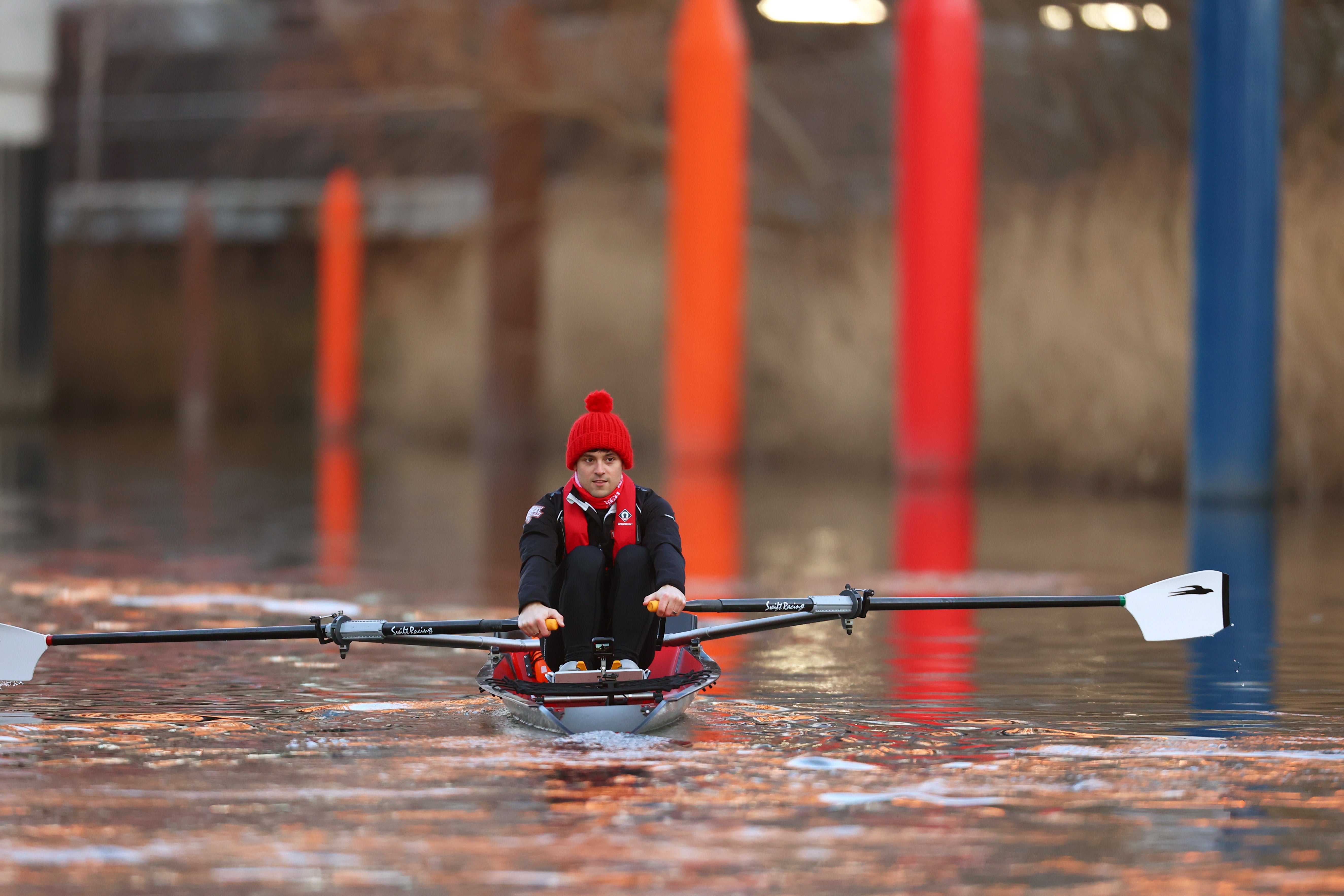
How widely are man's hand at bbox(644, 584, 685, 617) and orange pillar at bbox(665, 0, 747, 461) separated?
47.5 ft

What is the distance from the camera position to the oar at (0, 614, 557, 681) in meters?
6.07

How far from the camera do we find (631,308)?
24.0 metres

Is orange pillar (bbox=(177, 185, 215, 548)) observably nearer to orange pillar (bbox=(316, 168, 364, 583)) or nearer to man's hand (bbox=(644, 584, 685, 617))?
orange pillar (bbox=(316, 168, 364, 583))

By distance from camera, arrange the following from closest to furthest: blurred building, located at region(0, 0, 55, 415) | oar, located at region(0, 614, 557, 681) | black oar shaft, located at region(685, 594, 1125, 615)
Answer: oar, located at region(0, 614, 557, 681) < black oar shaft, located at region(685, 594, 1125, 615) < blurred building, located at region(0, 0, 55, 415)

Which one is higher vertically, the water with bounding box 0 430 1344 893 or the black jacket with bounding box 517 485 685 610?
the black jacket with bounding box 517 485 685 610

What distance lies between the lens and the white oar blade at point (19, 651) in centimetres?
634

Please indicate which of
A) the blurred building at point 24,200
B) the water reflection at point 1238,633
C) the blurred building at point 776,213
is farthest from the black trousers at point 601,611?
the blurred building at point 24,200

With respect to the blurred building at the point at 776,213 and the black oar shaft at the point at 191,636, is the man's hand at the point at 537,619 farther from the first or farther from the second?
the blurred building at the point at 776,213

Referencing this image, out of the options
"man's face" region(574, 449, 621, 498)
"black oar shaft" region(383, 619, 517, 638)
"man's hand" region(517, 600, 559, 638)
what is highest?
"man's face" region(574, 449, 621, 498)

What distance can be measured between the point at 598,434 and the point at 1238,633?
310 centimetres

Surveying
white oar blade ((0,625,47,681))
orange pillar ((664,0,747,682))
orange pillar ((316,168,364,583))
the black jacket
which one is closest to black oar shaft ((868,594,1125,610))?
the black jacket

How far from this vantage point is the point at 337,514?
15102 mm

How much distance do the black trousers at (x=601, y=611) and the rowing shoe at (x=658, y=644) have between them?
0.05 m

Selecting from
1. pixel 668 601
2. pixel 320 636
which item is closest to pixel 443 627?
pixel 320 636
